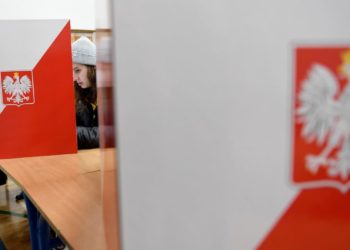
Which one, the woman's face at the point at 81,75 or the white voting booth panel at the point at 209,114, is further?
the woman's face at the point at 81,75

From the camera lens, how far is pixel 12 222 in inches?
112

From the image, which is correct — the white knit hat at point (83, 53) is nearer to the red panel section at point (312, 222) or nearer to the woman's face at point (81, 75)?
the woman's face at point (81, 75)

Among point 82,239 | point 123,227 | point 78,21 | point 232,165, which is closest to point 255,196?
point 232,165

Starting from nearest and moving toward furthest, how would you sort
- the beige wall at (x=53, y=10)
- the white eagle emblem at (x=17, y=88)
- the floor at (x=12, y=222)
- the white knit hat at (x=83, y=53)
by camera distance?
the white eagle emblem at (x=17, y=88), the white knit hat at (x=83, y=53), the floor at (x=12, y=222), the beige wall at (x=53, y=10)

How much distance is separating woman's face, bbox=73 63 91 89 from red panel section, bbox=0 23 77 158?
1.17ft

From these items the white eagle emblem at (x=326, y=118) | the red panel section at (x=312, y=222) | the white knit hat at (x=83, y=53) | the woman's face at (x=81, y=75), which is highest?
the white knit hat at (x=83, y=53)

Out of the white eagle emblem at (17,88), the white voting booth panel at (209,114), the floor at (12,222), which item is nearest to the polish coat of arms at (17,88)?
the white eagle emblem at (17,88)

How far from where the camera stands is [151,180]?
0.41 m

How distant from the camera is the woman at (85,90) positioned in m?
1.90

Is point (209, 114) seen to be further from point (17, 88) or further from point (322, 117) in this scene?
point (17, 88)

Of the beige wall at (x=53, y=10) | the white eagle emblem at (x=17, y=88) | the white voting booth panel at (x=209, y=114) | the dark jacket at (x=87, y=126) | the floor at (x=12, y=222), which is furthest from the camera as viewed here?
the beige wall at (x=53, y=10)

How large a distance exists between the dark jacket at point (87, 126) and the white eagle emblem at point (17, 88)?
0.36 metres

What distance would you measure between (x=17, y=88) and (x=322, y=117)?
1.46 m

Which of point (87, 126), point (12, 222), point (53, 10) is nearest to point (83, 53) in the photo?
point (87, 126)
